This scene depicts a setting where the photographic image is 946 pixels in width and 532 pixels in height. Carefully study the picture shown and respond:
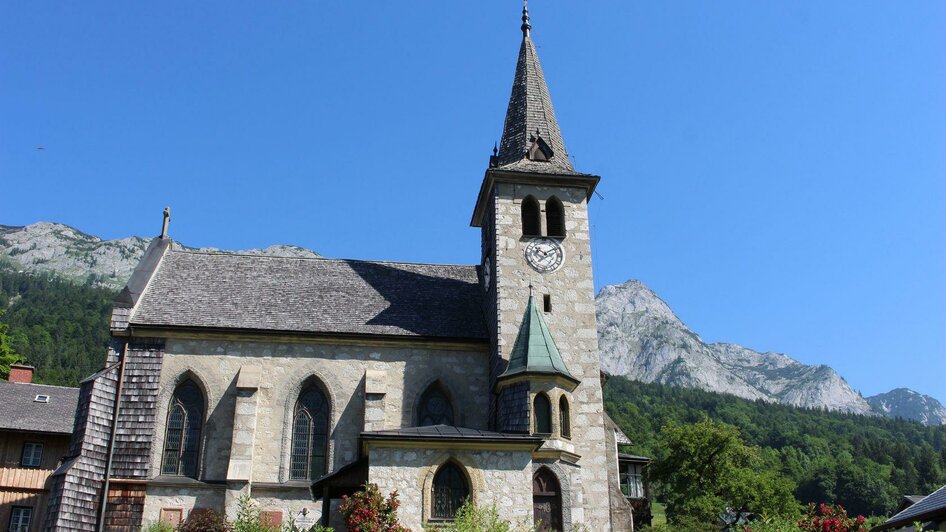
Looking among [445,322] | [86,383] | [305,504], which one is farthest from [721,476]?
[86,383]

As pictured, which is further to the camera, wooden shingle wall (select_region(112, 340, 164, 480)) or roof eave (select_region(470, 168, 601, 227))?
roof eave (select_region(470, 168, 601, 227))

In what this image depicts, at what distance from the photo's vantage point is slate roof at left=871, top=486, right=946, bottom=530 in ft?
80.3

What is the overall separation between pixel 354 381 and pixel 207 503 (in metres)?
6.62

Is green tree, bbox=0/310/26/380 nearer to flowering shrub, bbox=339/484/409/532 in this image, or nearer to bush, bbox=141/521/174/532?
bush, bbox=141/521/174/532

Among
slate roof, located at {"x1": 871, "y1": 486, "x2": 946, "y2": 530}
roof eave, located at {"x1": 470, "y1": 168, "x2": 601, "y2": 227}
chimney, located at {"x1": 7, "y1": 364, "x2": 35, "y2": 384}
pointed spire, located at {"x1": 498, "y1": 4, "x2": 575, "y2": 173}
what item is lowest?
slate roof, located at {"x1": 871, "y1": 486, "x2": 946, "y2": 530}

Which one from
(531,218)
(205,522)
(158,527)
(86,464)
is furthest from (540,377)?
(86,464)

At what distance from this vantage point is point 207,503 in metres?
28.2

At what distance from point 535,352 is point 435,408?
5.27m

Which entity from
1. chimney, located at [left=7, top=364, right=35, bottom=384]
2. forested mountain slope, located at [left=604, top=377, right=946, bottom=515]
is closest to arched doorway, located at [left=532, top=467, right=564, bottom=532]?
chimney, located at [left=7, top=364, right=35, bottom=384]

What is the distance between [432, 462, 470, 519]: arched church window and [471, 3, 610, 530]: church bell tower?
349 cm

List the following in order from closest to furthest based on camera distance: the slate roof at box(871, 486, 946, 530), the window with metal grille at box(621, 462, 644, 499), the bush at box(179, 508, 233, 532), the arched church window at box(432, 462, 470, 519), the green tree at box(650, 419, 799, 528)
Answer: the arched church window at box(432, 462, 470, 519) → the slate roof at box(871, 486, 946, 530) → the bush at box(179, 508, 233, 532) → the window with metal grille at box(621, 462, 644, 499) → the green tree at box(650, 419, 799, 528)

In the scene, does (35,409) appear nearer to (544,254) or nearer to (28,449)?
(28,449)

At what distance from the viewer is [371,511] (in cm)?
2198

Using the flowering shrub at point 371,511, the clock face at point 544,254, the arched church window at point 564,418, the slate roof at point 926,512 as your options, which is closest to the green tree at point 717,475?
the slate roof at point 926,512
